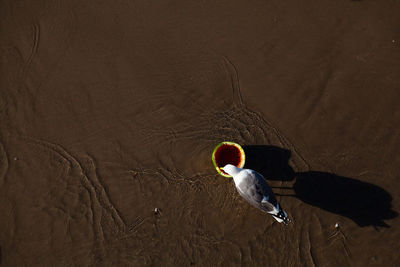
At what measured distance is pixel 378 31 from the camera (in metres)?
→ 5.29

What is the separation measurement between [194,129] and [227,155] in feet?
2.40

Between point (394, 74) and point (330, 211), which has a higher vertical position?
point (394, 74)

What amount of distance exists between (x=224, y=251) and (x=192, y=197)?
0.94 metres

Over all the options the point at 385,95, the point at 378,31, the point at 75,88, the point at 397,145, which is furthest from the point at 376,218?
the point at 75,88

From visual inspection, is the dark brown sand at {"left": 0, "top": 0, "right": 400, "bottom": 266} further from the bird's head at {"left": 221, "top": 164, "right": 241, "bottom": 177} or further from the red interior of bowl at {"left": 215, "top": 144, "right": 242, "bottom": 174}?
the bird's head at {"left": 221, "top": 164, "right": 241, "bottom": 177}

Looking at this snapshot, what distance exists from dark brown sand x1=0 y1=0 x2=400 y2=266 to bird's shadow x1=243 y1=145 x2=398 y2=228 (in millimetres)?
16

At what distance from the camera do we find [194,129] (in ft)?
16.2

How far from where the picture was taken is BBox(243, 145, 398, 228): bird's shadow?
177 inches

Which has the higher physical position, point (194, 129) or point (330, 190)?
point (194, 129)

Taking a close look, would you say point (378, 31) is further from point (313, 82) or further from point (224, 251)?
point (224, 251)

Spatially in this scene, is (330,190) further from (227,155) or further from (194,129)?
(194,129)

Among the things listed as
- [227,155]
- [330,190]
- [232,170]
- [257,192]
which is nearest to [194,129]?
[227,155]

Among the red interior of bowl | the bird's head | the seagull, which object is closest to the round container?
the red interior of bowl

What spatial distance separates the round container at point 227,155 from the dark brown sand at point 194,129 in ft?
1.04
